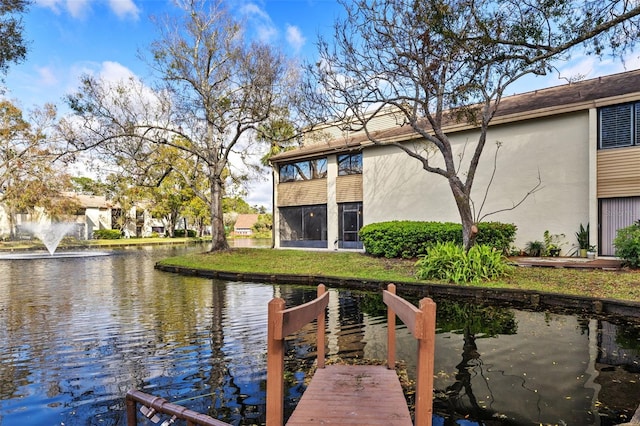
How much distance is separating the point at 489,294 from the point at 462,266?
4.69 ft

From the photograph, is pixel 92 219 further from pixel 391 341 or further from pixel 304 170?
pixel 391 341

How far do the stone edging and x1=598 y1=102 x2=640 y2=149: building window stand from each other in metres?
7.65

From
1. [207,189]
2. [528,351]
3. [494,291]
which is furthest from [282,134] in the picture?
[207,189]

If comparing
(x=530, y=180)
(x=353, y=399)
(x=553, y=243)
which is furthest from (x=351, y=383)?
(x=530, y=180)

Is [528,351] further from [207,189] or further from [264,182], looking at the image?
[207,189]

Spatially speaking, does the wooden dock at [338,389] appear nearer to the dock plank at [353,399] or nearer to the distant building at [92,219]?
the dock plank at [353,399]

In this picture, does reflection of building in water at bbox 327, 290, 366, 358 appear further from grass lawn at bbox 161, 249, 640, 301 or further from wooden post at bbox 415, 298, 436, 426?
wooden post at bbox 415, 298, 436, 426

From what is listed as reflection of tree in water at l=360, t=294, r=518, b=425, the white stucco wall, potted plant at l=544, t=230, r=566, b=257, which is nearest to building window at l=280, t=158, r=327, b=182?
the white stucco wall

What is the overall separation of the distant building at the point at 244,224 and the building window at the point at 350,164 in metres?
55.2

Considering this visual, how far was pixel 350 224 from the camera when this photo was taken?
21734 millimetres

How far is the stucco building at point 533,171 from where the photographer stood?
1319 cm

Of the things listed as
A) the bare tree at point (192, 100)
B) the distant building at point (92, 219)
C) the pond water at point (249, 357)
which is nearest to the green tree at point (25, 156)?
the distant building at point (92, 219)

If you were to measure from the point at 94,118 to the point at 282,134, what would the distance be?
29.6ft

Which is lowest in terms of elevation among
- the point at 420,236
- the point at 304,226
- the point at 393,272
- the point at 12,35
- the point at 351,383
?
the point at 393,272
